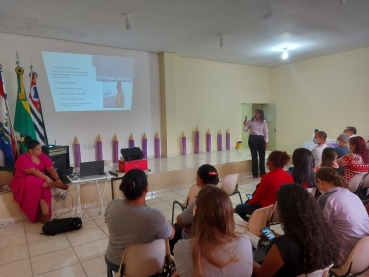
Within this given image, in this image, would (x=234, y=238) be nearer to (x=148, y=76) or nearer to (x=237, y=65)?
(x=148, y=76)

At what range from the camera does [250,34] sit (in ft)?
16.0

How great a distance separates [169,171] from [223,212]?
12.2 ft

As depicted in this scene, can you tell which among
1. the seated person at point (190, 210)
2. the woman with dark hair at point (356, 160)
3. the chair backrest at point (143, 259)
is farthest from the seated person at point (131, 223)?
the woman with dark hair at point (356, 160)

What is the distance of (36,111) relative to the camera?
4.57m

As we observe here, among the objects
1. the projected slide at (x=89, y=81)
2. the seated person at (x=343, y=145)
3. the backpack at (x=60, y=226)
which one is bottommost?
the backpack at (x=60, y=226)

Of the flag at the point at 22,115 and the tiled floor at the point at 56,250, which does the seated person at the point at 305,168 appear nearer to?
the tiled floor at the point at 56,250

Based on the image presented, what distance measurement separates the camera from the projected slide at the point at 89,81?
5051 millimetres

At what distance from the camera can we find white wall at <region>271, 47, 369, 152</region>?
6.12m

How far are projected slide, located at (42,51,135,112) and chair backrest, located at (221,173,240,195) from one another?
10.9ft

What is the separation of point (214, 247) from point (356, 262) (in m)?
1.04

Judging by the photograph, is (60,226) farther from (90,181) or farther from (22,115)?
(22,115)

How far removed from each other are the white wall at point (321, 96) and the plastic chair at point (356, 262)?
5.41 m

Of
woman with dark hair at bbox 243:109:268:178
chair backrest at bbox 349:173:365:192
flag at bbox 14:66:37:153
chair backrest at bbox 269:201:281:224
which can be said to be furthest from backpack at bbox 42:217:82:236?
woman with dark hair at bbox 243:109:268:178

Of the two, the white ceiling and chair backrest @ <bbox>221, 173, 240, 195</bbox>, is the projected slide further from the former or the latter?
chair backrest @ <bbox>221, 173, 240, 195</bbox>
